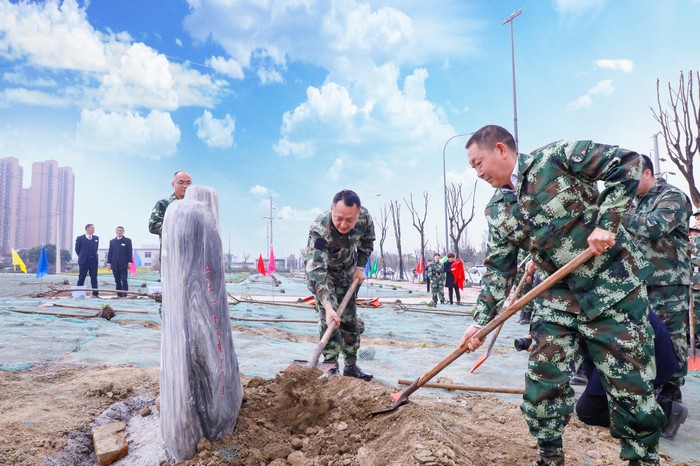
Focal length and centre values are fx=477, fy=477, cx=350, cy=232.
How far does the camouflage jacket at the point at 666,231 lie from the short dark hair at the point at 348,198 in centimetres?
202

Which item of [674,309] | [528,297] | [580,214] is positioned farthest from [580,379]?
[580,214]

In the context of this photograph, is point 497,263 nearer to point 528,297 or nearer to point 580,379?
point 528,297

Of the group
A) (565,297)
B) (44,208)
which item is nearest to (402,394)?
(565,297)

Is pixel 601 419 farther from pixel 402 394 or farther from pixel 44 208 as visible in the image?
pixel 44 208

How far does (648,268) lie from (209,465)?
2306 millimetres

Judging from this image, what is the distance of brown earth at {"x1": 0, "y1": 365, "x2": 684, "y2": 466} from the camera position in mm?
2350

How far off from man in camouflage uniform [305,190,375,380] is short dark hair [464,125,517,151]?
148 centimetres

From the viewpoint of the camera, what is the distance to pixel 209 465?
2.28 metres

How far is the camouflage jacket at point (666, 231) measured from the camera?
3.47 m

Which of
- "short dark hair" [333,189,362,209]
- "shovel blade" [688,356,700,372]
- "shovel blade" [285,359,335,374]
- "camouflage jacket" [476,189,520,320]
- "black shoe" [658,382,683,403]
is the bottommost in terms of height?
"shovel blade" [688,356,700,372]

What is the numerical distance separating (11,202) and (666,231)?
189 feet

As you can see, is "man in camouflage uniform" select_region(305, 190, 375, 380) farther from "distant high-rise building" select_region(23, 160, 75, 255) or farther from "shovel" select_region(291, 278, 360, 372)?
"distant high-rise building" select_region(23, 160, 75, 255)

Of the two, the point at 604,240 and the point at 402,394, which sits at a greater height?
the point at 604,240

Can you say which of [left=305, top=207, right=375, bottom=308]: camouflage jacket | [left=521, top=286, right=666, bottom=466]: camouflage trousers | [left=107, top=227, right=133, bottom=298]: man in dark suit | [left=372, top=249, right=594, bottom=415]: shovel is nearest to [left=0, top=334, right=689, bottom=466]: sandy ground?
[left=372, top=249, right=594, bottom=415]: shovel
